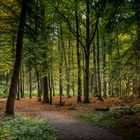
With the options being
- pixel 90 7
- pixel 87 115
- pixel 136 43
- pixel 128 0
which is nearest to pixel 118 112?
pixel 87 115

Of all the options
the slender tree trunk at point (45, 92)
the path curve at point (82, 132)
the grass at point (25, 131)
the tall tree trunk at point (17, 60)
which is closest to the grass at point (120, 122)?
the path curve at point (82, 132)

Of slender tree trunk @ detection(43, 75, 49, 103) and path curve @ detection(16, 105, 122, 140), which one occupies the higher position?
slender tree trunk @ detection(43, 75, 49, 103)

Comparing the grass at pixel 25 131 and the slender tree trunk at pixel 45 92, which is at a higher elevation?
the slender tree trunk at pixel 45 92

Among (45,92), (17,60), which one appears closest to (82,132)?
(17,60)

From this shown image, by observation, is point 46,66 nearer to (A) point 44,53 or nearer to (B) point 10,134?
(A) point 44,53

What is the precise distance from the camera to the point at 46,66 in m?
25.9

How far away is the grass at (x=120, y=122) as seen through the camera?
461 inches

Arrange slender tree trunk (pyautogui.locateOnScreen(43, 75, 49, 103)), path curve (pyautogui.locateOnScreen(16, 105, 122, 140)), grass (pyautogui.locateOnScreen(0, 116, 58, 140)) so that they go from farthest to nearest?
slender tree trunk (pyautogui.locateOnScreen(43, 75, 49, 103))
path curve (pyautogui.locateOnScreen(16, 105, 122, 140))
grass (pyautogui.locateOnScreen(0, 116, 58, 140))

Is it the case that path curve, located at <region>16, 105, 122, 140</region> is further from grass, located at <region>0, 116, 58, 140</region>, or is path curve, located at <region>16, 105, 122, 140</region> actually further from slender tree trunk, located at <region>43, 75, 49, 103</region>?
slender tree trunk, located at <region>43, 75, 49, 103</region>

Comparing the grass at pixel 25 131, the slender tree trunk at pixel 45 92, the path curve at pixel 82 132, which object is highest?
the slender tree trunk at pixel 45 92

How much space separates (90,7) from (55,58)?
587cm

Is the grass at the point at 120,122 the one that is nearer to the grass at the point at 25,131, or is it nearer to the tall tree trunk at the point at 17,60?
the grass at the point at 25,131

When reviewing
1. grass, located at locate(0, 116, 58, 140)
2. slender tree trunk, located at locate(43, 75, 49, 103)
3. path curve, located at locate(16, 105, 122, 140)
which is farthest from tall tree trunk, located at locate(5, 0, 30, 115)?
slender tree trunk, located at locate(43, 75, 49, 103)

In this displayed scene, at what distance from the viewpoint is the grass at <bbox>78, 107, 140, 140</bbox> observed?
1172 centimetres
